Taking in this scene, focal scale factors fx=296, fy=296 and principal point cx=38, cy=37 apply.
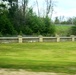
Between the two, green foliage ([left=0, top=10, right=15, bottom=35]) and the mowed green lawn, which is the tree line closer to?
green foliage ([left=0, top=10, right=15, bottom=35])

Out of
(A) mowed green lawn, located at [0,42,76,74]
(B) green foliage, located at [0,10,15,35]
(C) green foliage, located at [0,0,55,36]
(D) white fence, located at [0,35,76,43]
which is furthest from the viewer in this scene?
(C) green foliage, located at [0,0,55,36]

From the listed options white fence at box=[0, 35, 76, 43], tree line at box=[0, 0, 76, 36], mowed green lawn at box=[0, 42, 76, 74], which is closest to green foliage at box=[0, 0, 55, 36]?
Answer: tree line at box=[0, 0, 76, 36]

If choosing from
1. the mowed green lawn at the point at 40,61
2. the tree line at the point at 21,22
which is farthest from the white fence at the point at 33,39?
the mowed green lawn at the point at 40,61

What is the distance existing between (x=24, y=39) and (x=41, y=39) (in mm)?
3339

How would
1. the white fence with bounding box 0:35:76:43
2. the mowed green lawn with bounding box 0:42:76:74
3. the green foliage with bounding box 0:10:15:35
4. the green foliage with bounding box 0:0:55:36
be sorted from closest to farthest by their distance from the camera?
the mowed green lawn with bounding box 0:42:76:74
the white fence with bounding box 0:35:76:43
the green foliage with bounding box 0:10:15:35
the green foliage with bounding box 0:0:55:36

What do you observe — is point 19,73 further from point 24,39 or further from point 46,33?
point 46,33

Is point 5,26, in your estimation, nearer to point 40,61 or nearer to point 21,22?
point 21,22

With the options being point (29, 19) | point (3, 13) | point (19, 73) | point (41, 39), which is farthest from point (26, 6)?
point (19, 73)

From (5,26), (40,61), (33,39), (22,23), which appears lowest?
(33,39)

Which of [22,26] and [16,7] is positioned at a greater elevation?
[16,7]

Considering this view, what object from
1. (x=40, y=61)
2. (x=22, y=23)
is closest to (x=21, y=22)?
(x=22, y=23)

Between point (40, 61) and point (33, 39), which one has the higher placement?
point (40, 61)

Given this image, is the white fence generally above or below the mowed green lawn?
below

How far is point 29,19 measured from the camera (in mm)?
63094
